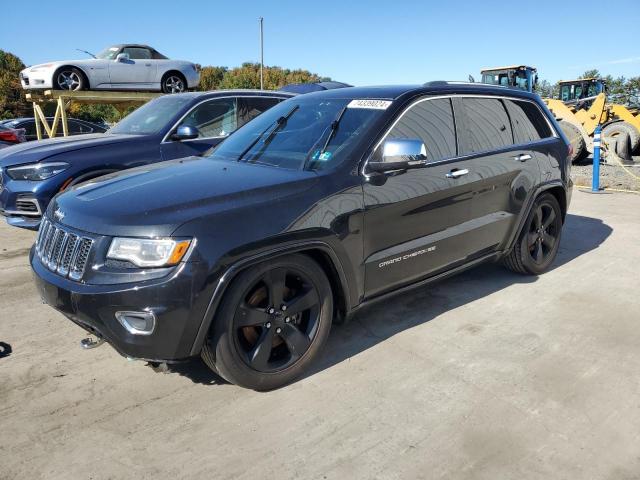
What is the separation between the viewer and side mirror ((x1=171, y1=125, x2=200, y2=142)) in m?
5.86

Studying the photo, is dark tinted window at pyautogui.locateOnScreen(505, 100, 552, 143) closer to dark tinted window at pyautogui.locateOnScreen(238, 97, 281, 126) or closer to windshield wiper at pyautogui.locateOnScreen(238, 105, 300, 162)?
windshield wiper at pyautogui.locateOnScreen(238, 105, 300, 162)

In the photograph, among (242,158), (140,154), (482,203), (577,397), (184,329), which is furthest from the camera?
(140,154)

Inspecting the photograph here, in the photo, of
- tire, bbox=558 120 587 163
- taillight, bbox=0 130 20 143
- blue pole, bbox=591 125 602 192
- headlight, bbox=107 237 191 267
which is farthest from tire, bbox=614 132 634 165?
taillight, bbox=0 130 20 143

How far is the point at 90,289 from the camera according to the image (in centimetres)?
258

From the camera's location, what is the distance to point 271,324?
294 centimetres

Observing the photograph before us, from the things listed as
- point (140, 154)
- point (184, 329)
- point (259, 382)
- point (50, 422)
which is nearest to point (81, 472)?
point (50, 422)

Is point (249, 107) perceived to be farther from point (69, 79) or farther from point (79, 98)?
point (69, 79)

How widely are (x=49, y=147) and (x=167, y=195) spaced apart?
12.2ft

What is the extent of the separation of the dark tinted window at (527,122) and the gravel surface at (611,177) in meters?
6.05

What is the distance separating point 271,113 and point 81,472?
9.51ft

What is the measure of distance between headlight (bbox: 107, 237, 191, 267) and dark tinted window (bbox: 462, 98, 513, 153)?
2507 millimetres

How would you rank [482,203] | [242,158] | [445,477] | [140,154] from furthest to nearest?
1. [140,154]
2. [482,203]
3. [242,158]
4. [445,477]

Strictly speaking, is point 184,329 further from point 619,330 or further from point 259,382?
point 619,330

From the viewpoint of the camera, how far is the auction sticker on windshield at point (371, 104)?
11.8 ft
